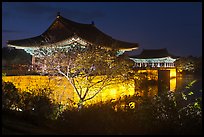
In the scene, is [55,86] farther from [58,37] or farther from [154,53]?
[154,53]

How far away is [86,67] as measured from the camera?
45.5 feet

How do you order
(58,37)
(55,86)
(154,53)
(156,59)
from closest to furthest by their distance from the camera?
(55,86) → (58,37) → (156,59) → (154,53)

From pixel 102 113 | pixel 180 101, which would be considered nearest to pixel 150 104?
pixel 180 101

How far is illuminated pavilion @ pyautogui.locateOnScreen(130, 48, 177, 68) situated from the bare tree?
30.2m

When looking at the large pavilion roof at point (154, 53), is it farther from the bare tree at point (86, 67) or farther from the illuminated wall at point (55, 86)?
the bare tree at point (86, 67)

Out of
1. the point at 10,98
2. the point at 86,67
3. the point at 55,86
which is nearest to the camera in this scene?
the point at 10,98

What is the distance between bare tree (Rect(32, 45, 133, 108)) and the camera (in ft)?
45.3

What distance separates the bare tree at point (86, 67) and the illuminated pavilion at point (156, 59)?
99.2 ft

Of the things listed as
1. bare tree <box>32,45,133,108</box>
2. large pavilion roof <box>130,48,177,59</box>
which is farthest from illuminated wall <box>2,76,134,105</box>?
large pavilion roof <box>130,48,177,59</box>

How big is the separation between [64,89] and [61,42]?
458cm

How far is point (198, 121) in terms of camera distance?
776 centimetres

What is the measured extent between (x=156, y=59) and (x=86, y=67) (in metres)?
32.7

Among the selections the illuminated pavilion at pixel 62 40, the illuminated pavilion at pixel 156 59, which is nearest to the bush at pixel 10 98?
the illuminated pavilion at pixel 62 40

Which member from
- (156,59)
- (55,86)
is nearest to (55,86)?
(55,86)
